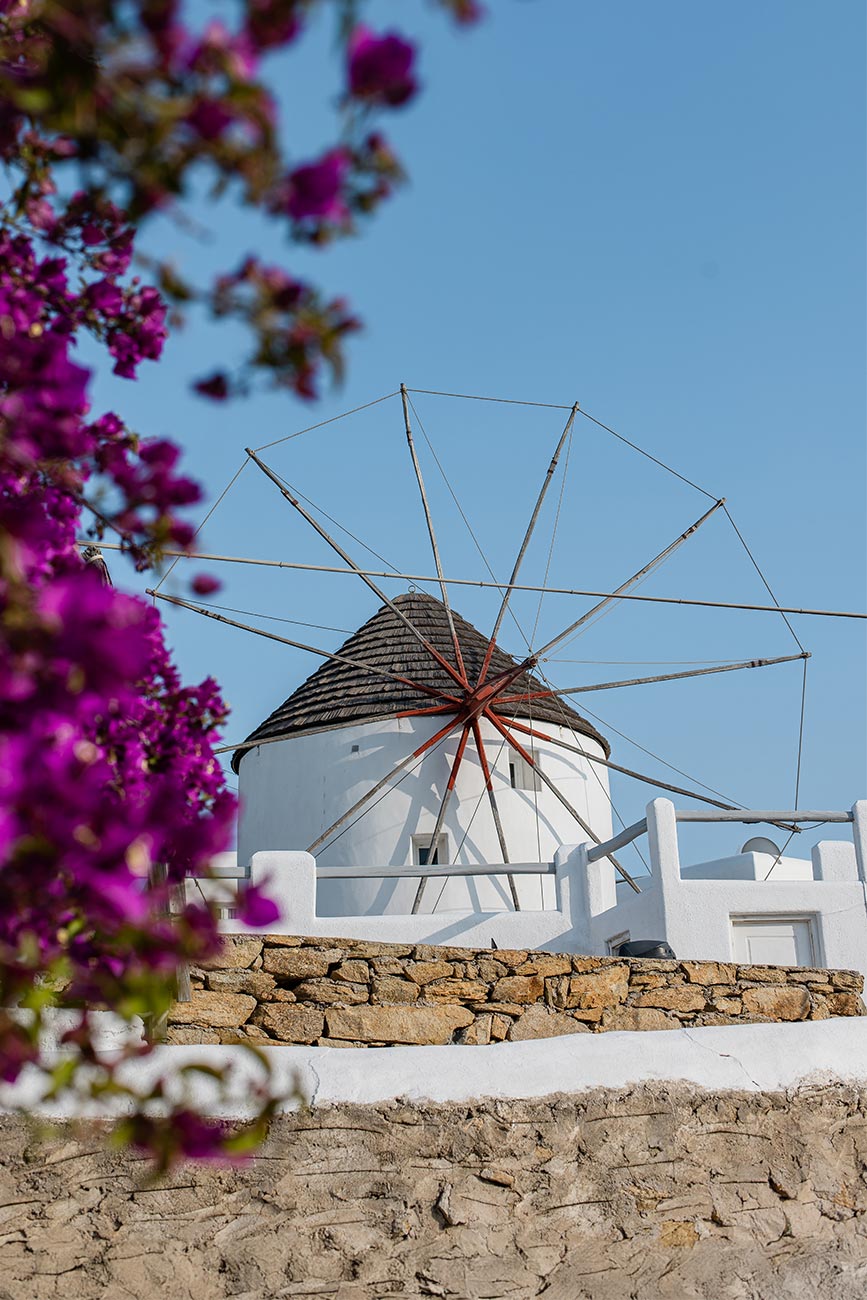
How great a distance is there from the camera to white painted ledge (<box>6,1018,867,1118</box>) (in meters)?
7.34

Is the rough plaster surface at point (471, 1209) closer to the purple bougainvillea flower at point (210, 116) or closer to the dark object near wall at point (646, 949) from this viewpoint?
the dark object near wall at point (646, 949)

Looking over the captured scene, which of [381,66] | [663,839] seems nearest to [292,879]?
[663,839]

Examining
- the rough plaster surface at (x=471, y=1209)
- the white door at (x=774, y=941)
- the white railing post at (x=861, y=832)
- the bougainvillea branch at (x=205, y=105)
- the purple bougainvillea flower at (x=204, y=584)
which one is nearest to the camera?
the bougainvillea branch at (x=205, y=105)

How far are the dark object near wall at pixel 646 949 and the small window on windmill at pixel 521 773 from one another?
528 centimetres

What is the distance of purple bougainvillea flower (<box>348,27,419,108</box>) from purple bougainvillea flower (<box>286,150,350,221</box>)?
0.10m

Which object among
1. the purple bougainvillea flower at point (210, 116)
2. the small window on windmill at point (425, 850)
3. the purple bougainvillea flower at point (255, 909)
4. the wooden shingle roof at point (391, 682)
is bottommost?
the purple bougainvillea flower at point (255, 909)

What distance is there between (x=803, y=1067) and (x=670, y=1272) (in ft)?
5.37

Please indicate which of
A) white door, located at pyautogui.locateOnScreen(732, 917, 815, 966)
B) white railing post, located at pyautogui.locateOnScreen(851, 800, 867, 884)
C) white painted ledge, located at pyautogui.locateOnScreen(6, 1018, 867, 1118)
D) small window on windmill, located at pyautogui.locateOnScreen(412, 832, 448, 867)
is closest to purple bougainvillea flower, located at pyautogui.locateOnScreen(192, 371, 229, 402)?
white painted ledge, located at pyautogui.locateOnScreen(6, 1018, 867, 1118)

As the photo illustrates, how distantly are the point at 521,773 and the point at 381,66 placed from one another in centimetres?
1368

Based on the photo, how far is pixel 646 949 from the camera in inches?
388

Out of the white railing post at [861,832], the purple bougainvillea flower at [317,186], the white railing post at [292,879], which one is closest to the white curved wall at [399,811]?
the white railing post at [292,879]

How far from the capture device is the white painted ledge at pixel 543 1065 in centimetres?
734

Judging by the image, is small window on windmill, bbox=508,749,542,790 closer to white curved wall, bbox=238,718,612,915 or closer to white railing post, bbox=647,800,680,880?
white curved wall, bbox=238,718,612,915

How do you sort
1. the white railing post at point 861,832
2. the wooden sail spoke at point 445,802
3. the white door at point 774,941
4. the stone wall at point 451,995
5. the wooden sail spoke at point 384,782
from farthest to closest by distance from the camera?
1. the wooden sail spoke at point 384,782
2. the wooden sail spoke at point 445,802
3. the white railing post at point 861,832
4. the white door at point 774,941
5. the stone wall at point 451,995
